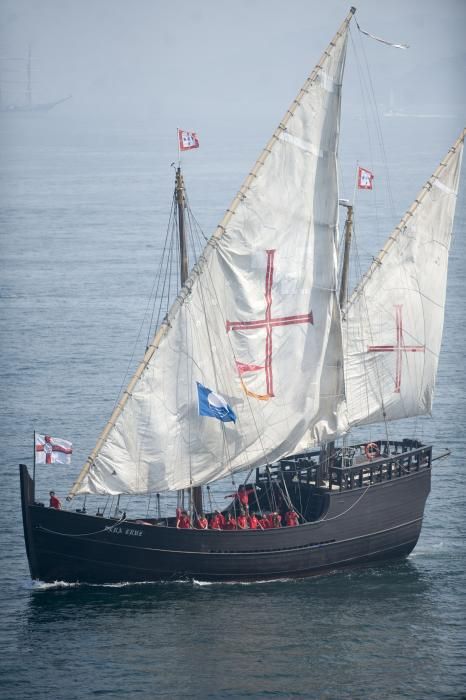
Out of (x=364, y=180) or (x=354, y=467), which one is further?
(x=364, y=180)

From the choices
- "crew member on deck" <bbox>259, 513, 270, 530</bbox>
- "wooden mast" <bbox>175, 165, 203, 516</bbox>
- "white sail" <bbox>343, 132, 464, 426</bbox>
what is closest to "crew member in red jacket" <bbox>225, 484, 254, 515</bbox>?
"crew member on deck" <bbox>259, 513, 270, 530</bbox>

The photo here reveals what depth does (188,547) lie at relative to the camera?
6266 centimetres

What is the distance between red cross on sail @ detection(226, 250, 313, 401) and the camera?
64.2 metres

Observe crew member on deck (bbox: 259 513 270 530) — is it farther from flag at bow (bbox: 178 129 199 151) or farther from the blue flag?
flag at bow (bbox: 178 129 199 151)

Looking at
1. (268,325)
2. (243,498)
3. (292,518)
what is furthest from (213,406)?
(292,518)

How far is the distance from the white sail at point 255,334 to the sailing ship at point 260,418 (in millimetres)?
63

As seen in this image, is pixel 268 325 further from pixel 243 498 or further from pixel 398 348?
pixel 398 348

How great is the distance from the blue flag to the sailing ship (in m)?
0.11

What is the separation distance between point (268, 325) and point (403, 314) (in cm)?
953

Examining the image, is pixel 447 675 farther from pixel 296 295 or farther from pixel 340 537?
pixel 296 295

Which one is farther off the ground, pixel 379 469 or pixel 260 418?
pixel 260 418

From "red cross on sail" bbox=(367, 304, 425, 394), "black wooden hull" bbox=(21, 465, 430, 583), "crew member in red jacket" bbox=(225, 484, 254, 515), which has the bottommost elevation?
"black wooden hull" bbox=(21, 465, 430, 583)

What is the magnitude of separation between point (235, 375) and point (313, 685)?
50.0 feet

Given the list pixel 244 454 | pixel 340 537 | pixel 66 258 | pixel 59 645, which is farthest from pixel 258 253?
pixel 66 258
